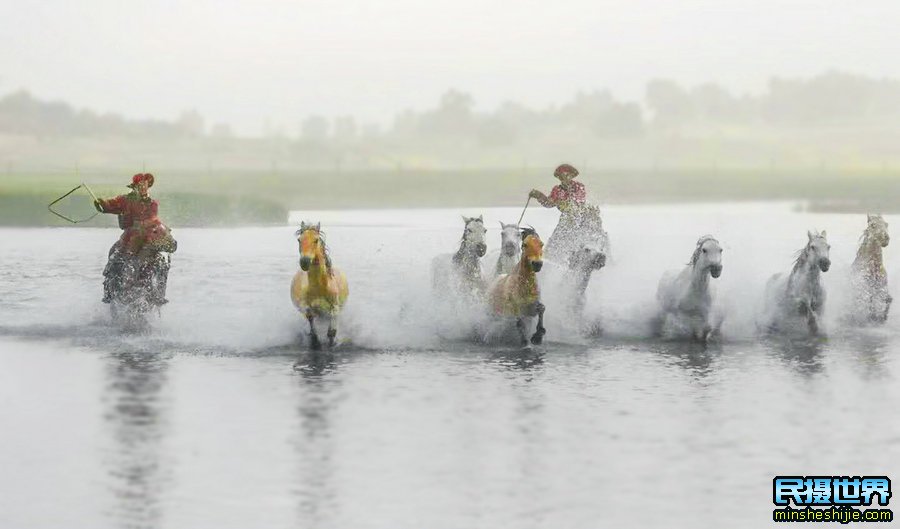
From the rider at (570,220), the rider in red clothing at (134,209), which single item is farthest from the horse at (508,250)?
the rider in red clothing at (134,209)

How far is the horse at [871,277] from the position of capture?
833 inches

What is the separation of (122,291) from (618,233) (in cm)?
3401

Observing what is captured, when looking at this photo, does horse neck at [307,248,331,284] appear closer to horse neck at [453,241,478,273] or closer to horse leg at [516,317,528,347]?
horse neck at [453,241,478,273]

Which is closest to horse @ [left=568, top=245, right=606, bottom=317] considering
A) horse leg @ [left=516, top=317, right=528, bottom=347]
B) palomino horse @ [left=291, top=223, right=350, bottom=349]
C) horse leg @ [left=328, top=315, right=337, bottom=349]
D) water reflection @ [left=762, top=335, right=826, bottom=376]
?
horse leg @ [left=516, top=317, right=528, bottom=347]

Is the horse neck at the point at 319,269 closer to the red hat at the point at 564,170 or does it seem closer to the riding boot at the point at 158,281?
the riding boot at the point at 158,281

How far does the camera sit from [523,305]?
18.5m

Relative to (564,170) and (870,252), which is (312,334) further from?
(870,252)

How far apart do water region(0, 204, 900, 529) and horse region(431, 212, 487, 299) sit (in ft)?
1.39

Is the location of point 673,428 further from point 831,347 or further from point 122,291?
point 122,291

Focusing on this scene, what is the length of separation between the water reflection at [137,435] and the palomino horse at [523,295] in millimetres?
4361

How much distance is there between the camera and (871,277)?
2125 centimetres

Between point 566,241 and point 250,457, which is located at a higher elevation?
point 566,241

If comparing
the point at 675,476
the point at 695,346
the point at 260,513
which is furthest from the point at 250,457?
the point at 695,346

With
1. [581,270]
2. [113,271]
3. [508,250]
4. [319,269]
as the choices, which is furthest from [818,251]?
[113,271]
